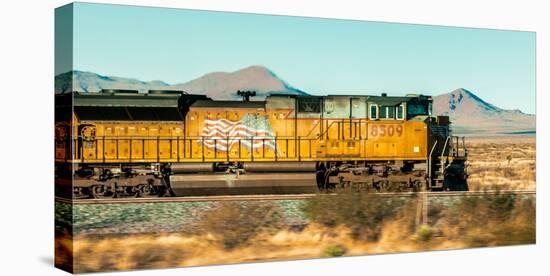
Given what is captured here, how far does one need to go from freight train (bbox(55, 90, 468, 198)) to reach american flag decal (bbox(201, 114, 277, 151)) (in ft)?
0.06

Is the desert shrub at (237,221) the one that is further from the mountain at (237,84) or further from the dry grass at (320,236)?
the mountain at (237,84)

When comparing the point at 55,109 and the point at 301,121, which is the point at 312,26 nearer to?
the point at 301,121

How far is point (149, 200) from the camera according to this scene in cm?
1359

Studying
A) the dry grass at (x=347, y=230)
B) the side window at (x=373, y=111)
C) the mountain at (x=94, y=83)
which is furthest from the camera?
the side window at (x=373, y=111)

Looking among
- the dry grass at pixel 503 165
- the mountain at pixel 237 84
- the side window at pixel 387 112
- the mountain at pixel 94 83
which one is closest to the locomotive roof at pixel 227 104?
the mountain at pixel 237 84

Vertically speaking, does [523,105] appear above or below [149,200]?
above

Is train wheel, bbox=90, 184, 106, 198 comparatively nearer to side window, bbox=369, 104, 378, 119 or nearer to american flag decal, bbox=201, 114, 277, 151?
american flag decal, bbox=201, 114, 277, 151

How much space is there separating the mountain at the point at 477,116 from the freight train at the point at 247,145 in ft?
0.79

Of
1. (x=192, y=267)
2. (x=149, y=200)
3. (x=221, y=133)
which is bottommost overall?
(x=192, y=267)

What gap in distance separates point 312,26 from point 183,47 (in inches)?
91.0

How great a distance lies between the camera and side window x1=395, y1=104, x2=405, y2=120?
652 inches

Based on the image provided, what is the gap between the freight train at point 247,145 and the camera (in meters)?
14.5

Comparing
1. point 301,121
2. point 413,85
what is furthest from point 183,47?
point 413,85

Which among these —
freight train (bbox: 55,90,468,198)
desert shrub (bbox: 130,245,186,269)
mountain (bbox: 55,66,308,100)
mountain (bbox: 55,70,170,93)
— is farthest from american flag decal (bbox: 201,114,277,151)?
desert shrub (bbox: 130,245,186,269)
